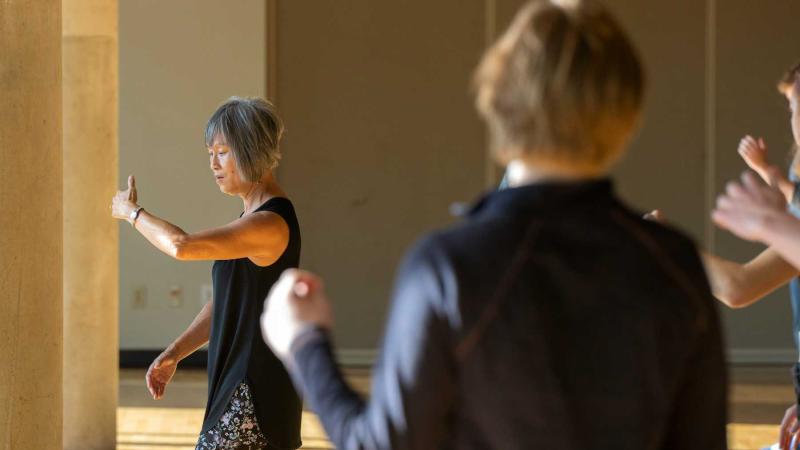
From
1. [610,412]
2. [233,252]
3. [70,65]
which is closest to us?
[610,412]

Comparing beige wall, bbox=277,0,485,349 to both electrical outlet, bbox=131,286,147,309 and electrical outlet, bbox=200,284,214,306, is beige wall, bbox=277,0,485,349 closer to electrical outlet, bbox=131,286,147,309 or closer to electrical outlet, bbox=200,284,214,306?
electrical outlet, bbox=200,284,214,306

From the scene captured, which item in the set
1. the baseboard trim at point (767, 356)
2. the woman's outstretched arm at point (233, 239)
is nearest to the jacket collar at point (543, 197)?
the woman's outstretched arm at point (233, 239)

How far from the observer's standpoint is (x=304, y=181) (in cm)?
886

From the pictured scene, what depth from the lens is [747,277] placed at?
7.73 feet

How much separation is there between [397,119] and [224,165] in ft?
18.4

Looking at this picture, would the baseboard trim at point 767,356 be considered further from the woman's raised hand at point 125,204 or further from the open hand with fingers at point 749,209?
the open hand with fingers at point 749,209

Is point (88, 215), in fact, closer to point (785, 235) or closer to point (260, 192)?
point (260, 192)

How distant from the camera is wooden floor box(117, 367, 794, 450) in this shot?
6477 mm

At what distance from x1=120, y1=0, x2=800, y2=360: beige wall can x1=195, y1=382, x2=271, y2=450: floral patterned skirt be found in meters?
5.78

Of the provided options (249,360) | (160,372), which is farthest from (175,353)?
(249,360)

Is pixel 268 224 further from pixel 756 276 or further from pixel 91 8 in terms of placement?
pixel 91 8

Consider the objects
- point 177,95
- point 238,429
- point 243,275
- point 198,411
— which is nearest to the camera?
point 238,429

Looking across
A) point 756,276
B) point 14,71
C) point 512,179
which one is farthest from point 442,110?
point 512,179

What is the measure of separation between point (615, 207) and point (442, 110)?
747cm
